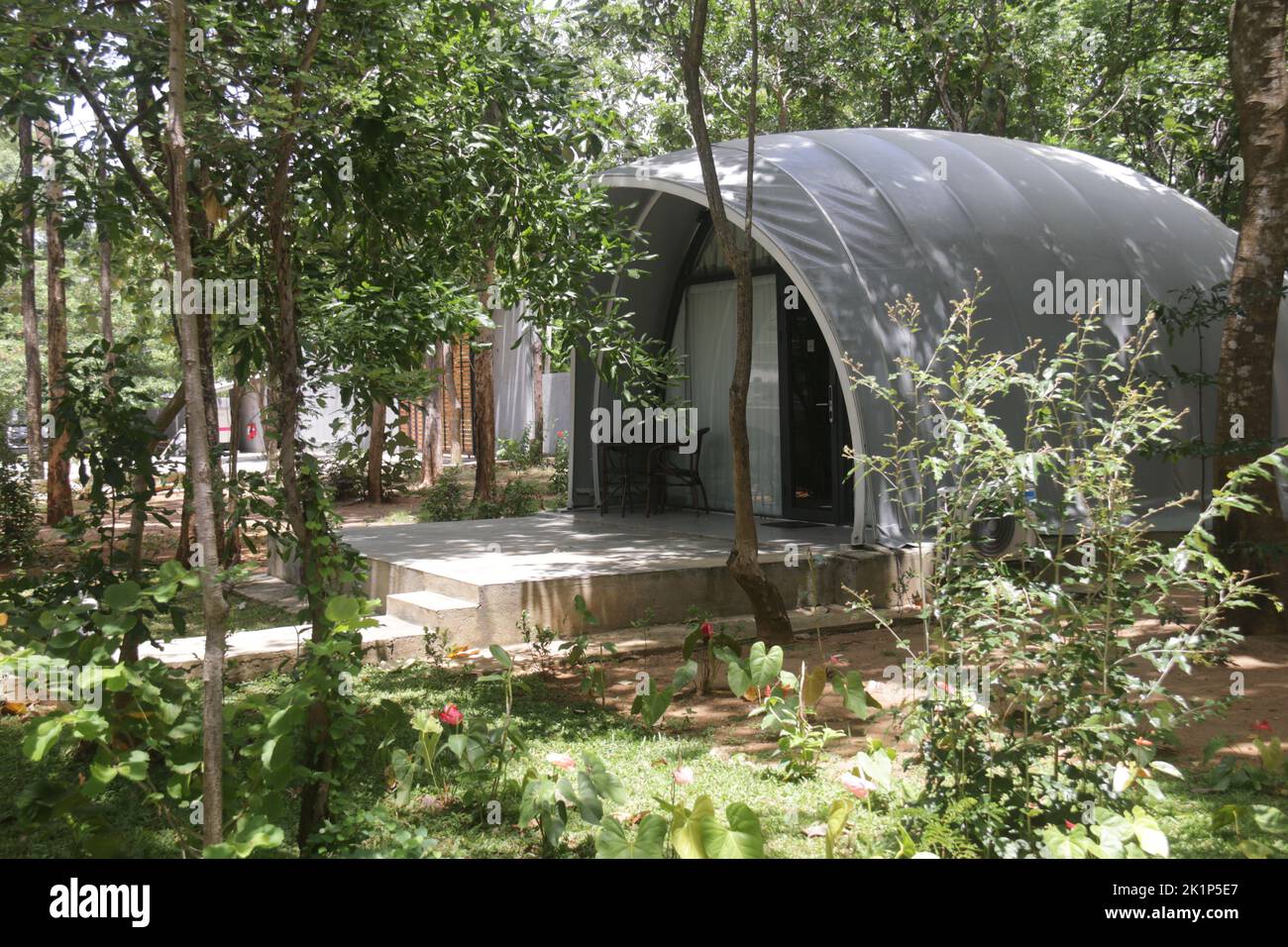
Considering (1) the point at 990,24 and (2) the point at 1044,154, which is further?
(1) the point at 990,24

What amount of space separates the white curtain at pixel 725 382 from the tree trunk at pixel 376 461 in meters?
5.56

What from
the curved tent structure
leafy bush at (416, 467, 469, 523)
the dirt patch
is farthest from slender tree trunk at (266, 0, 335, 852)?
leafy bush at (416, 467, 469, 523)

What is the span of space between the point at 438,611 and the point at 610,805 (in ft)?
11.1

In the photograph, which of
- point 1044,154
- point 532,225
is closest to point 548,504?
point 1044,154

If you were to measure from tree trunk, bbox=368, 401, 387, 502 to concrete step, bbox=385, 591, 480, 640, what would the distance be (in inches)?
332

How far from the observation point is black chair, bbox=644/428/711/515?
11922 millimetres

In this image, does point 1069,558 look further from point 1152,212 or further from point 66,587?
point 66,587

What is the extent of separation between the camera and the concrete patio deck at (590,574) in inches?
308

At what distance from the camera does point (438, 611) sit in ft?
25.1

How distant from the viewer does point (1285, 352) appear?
11500 mm

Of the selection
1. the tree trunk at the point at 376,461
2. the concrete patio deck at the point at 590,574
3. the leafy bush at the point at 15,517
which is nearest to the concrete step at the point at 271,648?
the concrete patio deck at the point at 590,574

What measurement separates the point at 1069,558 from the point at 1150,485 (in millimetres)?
2448

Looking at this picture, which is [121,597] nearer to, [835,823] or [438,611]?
[835,823]

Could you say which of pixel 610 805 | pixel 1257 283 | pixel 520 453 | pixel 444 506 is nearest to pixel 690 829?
pixel 610 805
